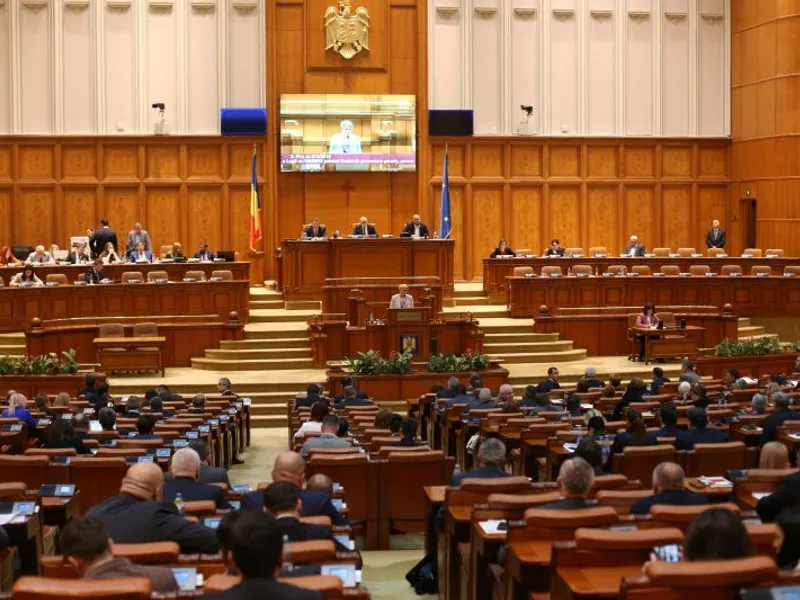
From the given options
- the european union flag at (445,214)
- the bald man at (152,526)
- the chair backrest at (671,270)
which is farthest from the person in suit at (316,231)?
the bald man at (152,526)

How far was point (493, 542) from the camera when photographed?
6.15m

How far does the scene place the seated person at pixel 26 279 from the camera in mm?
20328

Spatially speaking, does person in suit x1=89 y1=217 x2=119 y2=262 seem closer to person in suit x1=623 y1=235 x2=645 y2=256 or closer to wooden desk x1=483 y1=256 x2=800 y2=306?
wooden desk x1=483 y1=256 x2=800 y2=306

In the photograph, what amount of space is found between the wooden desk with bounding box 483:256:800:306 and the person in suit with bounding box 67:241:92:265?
7.31 metres

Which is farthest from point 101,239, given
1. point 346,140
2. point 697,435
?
point 697,435

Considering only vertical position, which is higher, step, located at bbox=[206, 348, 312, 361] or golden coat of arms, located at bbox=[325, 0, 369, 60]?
golden coat of arms, located at bbox=[325, 0, 369, 60]

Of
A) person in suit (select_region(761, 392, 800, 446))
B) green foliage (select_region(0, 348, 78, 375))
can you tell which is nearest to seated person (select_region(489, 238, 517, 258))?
green foliage (select_region(0, 348, 78, 375))

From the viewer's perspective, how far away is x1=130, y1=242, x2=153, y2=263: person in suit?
2188 cm

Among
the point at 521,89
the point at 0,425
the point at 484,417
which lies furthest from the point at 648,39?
the point at 0,425

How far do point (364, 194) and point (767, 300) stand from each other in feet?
27.8

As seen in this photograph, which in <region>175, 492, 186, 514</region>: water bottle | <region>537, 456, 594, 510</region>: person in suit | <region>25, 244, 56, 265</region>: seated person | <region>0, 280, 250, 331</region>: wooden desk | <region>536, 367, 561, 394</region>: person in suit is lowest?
<region>536, 367, 561, 394</region>: person in suit

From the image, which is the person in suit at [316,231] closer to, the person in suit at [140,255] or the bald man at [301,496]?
the person in suit at [140,255]

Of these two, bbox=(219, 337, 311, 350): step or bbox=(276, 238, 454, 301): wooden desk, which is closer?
bbox=(219, 337, 311, 350): step

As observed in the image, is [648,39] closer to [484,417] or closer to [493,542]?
[484,417]
